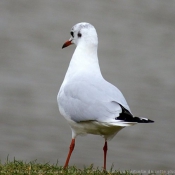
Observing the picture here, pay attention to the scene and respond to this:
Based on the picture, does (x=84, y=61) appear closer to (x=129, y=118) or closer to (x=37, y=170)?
(x=129, y=118)

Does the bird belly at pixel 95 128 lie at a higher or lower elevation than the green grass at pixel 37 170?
higher

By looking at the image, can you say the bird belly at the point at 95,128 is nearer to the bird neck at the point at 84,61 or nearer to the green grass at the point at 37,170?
the green grass at the point at 37,170

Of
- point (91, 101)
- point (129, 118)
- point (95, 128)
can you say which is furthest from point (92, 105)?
point (129, 118)

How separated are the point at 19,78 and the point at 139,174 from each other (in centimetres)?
741

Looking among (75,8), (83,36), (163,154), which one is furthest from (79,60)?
(75,8)

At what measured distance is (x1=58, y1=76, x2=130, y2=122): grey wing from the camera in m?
5.56

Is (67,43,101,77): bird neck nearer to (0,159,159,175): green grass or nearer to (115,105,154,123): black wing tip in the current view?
(115,105,154,123): black wing tip

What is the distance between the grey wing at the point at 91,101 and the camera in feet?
18.2

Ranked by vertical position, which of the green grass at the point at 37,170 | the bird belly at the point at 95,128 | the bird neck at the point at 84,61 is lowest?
the green grass at the point at 37,170

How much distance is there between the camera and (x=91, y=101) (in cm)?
568

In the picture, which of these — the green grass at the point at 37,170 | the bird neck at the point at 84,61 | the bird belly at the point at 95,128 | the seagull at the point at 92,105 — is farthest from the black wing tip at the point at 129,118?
the bird neck at the point at 84,61

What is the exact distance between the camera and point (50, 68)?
41.9 ft

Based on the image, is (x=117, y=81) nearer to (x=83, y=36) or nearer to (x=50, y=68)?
(x=50, y=68)

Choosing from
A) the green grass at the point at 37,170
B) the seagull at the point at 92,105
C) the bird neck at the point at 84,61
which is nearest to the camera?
the green grass at the point at 37,170
